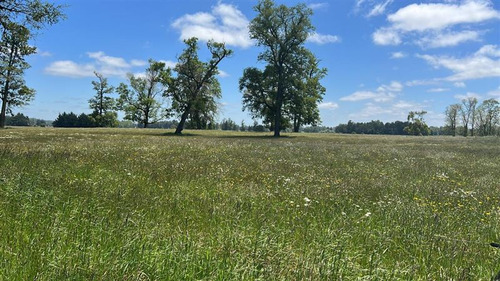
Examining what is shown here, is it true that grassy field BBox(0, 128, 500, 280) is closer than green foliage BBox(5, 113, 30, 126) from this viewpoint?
Yes

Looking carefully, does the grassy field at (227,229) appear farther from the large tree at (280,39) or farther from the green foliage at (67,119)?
the green foliage at (67,119)

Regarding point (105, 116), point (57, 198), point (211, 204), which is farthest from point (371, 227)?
point (105, 116)

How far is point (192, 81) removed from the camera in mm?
51188

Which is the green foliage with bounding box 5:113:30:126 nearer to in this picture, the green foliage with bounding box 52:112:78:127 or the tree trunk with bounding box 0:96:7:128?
the green foliage with bounding box 52:112:78:127

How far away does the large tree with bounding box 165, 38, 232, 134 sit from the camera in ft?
163

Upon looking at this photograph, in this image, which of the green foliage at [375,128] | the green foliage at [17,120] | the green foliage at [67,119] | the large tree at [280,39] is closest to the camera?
the large tree at [280,39]

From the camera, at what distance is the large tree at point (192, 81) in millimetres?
49781

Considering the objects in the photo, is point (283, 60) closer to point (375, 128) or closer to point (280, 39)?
point (280, 39)

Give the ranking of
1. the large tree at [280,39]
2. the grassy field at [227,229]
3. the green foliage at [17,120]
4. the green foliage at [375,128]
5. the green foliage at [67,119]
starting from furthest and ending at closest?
the green foliage at [375,128], the green foliage at [17,120], the green foliage at [67,119], the large tree at [280,39], the grassy field at [227,229]

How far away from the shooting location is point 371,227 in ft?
18.9

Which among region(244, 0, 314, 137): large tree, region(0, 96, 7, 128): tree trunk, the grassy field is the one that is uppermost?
region(244, 0, 314, 137): large tree

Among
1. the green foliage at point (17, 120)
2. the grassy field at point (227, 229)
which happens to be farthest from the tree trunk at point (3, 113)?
the green foliage at point (17, 120)

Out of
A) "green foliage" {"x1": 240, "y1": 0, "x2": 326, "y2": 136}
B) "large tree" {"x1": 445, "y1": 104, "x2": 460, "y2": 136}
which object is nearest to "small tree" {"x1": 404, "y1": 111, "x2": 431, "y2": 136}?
"large tree" {"x1": 445, "y1": 104, "x2": 460, "y2": 136}

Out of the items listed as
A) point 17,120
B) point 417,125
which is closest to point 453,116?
point 417,125
